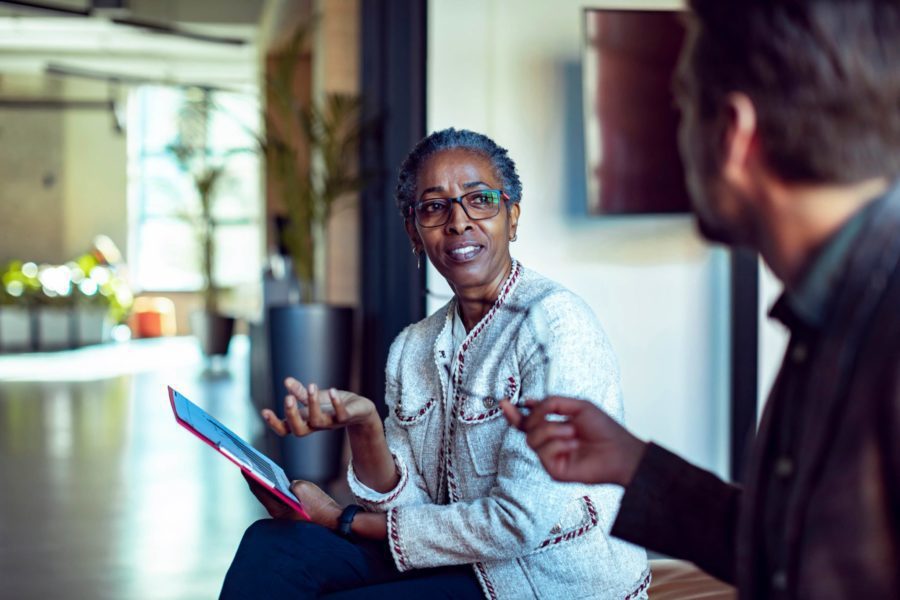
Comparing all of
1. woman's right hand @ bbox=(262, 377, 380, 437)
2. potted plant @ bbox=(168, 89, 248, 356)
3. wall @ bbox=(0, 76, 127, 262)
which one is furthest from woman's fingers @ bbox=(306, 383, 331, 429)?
wall @ bbox=(0, 76, 127, 262)

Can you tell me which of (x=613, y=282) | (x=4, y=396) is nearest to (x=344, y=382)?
(x=613, y=282)

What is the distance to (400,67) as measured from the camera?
487 centimetres

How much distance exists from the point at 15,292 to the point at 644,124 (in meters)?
12.2

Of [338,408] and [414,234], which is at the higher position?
[414,234]

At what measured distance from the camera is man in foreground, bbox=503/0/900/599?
83cm

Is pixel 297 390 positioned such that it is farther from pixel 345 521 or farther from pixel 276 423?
pixel 345 521

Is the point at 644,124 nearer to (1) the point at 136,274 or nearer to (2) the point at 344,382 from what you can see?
(2) the point at 344,382

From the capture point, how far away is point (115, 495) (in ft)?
16.8

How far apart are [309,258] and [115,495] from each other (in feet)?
4.68

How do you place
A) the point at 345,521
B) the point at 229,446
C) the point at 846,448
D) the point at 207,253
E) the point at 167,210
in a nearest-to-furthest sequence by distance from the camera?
the point at 846,448 → the point at 229,446 → the point at 345,521 → the point at 207,253 → the point at 167,210

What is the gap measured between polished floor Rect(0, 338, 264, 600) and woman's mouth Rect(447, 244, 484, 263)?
2.10 meters

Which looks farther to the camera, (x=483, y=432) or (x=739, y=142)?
(x=483, y=432)

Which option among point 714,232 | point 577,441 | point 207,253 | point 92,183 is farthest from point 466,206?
point 92,183

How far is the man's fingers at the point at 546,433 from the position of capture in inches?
43.3
